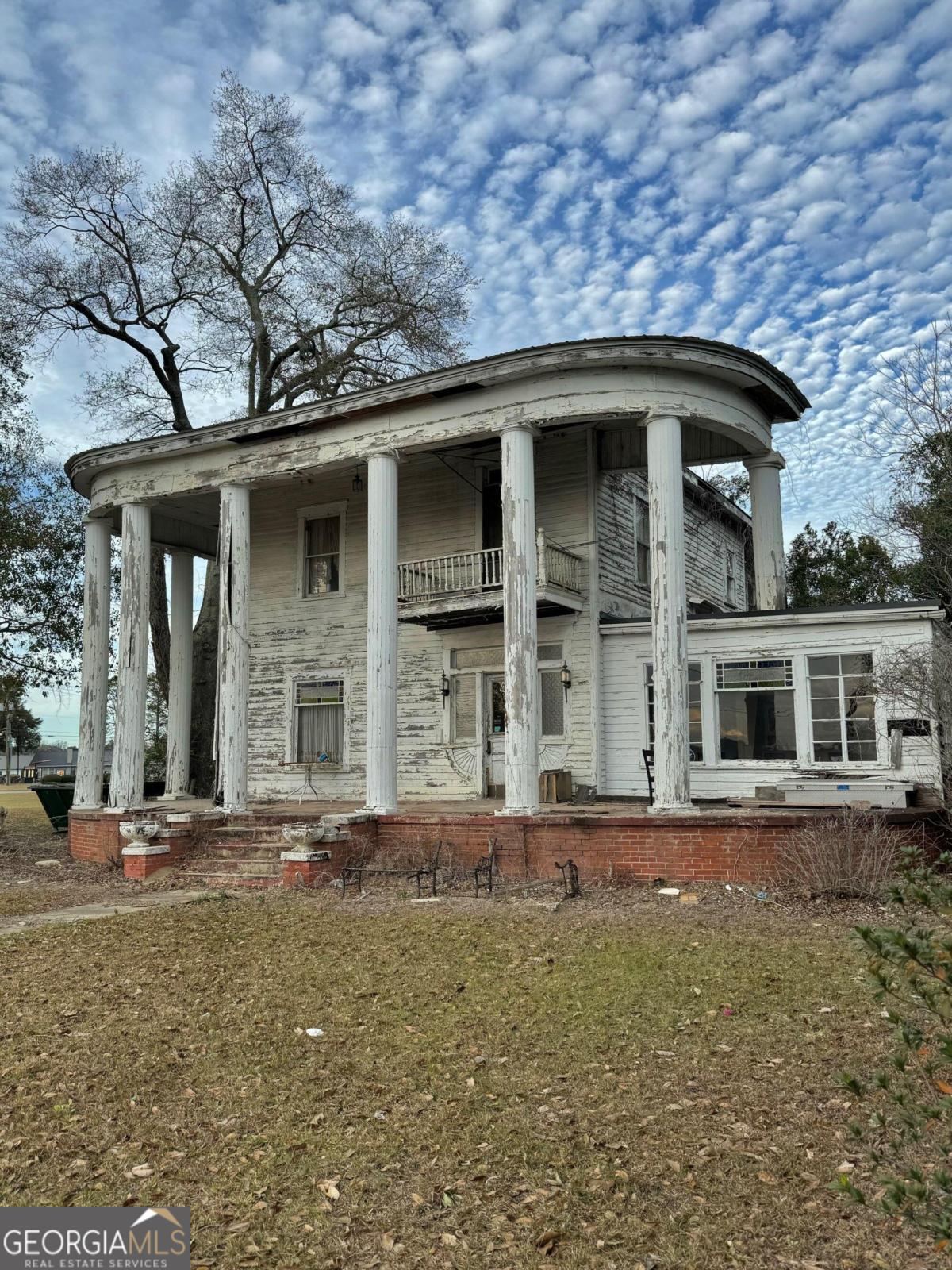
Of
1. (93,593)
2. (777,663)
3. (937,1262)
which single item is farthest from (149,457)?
(937,1262)

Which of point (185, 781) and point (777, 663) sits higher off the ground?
point (777, 663)

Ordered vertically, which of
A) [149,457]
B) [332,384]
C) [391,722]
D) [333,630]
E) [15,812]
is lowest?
[15,812]

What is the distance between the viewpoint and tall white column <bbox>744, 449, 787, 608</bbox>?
15711 mm

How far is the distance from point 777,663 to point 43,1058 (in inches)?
486

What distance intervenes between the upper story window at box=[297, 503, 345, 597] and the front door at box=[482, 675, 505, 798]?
4224 mm

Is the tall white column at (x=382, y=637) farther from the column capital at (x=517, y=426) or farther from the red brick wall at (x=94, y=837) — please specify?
the red brick wall at (x=94, y=837)

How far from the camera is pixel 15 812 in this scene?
30125 mm

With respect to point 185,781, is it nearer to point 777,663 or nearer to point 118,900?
point 118,900

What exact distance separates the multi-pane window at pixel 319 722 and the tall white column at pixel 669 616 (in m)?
8.26

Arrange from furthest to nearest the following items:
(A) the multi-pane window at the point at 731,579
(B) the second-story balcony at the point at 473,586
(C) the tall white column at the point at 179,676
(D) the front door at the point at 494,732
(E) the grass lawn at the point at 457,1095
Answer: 1. (A) the multi-pane window at the point at 731,579
2. (C) the tall white column at the point at 179,676
3. (D) the front door at the point at 494,732
4. (B) the second-story balcony at the point at 473,586
5. (E) the grass lawn at the point at 457,1095

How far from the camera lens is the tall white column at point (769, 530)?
15711 mm

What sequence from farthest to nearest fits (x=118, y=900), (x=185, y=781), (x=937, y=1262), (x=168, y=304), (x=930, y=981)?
(x=168, y=304) < (x=185, y=781) < (x=118, y=900) < (x=930, y=981) < (x=937, y=1262)

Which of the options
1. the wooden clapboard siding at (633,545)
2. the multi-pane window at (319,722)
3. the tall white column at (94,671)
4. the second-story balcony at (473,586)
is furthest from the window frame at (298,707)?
the wooden clapboard siding at (633,545)

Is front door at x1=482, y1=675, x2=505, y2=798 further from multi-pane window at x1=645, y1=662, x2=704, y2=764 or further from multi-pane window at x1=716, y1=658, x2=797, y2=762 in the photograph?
multi-pane window at x1=716, y1=658, x2=797, y2=762
